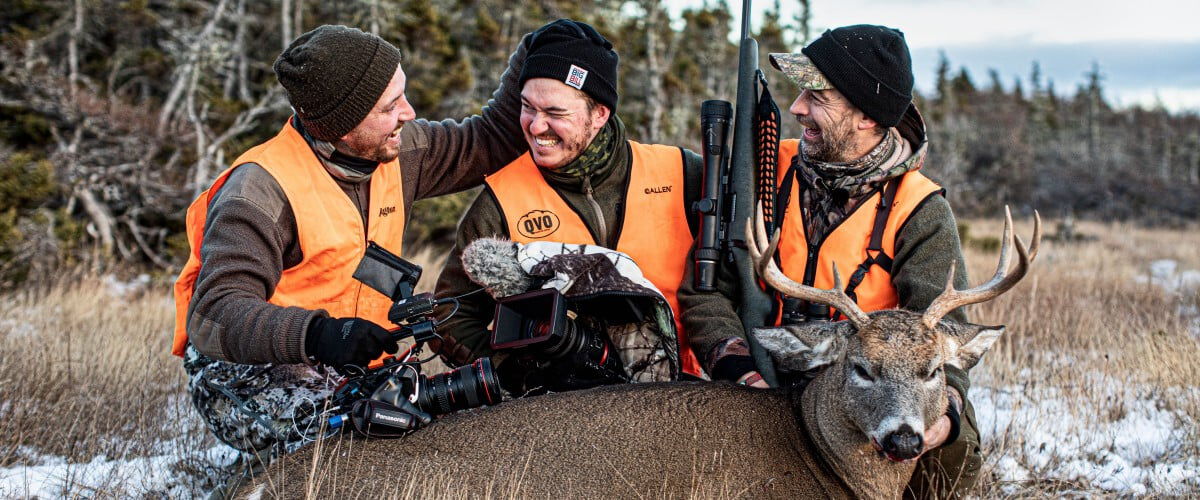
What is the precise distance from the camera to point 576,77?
4.42 m

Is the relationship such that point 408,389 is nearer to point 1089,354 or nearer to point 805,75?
point 805,75

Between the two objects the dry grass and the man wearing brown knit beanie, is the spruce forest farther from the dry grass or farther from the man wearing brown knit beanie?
the dry grass

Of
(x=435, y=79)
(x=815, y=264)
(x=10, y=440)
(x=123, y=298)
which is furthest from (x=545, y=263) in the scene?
(x=435, y=79)

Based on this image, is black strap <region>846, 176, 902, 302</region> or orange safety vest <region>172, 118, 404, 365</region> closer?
orange safety vest <region>172, 118, 404, 365</region>

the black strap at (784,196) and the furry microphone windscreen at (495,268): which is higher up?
the black strap at (784,196)

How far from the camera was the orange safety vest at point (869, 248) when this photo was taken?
4168 mm

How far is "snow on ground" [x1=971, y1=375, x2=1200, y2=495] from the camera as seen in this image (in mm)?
4312

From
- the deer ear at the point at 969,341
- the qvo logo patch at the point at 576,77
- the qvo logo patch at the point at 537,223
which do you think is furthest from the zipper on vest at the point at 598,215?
the deer ear at the point at 969,341

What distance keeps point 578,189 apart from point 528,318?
1064 millimetres

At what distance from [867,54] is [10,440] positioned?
483 centimetres

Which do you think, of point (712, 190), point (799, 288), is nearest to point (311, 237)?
point (712, 190)

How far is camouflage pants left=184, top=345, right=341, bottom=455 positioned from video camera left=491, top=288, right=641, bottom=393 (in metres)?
0.88

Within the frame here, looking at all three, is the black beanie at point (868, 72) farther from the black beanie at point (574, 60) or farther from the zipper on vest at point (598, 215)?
the zipper on vest at point (598, 215)

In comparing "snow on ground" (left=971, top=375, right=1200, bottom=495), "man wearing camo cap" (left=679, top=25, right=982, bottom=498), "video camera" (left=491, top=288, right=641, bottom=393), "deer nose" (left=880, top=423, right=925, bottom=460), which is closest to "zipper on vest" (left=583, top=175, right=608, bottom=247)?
"video camera" (left=491, top=288, right=641, bottom=393)
